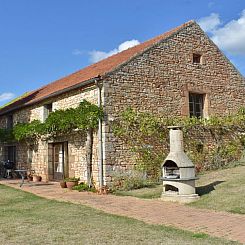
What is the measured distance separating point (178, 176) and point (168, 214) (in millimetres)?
2212

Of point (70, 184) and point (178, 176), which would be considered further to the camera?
point (70, 184)

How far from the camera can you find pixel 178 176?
32.9 feet

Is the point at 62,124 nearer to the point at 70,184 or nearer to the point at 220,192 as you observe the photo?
the point at 70,184

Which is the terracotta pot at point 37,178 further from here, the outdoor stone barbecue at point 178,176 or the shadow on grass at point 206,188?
the shadow on grass at point 206,188

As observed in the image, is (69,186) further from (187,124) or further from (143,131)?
(187,124)

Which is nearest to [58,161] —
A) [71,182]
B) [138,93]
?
[71,182]

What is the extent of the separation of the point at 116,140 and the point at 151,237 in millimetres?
6904

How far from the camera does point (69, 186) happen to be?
42.1 feet

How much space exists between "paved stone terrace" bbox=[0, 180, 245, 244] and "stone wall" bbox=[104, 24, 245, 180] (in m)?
2.07

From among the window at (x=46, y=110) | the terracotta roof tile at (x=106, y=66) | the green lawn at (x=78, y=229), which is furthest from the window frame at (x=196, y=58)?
the green lawn at (x=78, y=229)

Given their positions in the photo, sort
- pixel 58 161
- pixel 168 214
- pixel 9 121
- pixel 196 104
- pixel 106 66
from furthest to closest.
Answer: pixel 9 121 < pixel 196 104 < pixel 58 161 < pixel 106 66 < pixel 168 214

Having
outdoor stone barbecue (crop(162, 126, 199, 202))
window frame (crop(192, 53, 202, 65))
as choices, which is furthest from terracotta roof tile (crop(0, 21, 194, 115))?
outdoor stone barbecue (crop(162, 126, 199, 202))

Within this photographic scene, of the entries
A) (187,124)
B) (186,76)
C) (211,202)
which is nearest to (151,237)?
(211,202)

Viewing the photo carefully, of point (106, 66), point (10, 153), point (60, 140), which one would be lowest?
point (10, 153)
